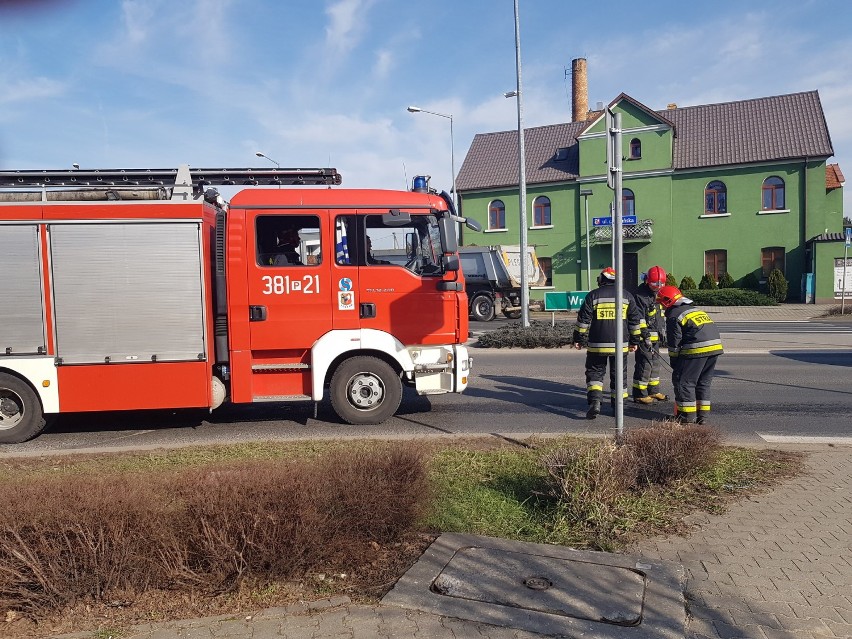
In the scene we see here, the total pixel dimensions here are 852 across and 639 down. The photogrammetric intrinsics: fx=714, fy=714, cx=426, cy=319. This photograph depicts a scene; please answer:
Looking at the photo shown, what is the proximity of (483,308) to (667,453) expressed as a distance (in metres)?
20.9

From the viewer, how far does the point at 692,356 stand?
762cm

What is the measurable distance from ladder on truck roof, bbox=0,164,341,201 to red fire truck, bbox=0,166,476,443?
2 centimetres

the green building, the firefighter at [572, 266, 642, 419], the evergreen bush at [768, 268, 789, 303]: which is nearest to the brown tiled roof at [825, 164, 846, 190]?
the green building

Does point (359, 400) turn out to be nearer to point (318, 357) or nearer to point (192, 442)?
point (318, 357)

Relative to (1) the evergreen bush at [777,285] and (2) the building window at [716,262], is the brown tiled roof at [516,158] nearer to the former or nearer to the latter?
(2) the building window at [716,262]

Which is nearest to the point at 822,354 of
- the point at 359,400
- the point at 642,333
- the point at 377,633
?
the point at 642,333

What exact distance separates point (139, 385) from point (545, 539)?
195 inches

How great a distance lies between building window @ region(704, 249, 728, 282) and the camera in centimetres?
3562

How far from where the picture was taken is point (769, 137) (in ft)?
113

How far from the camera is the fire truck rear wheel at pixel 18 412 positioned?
24.4 ft

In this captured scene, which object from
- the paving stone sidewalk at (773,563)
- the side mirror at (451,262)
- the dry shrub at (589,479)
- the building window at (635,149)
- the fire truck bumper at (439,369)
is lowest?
the paving stone sidewalk at (773,563)

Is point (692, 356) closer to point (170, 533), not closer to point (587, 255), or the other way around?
point (170, 533)


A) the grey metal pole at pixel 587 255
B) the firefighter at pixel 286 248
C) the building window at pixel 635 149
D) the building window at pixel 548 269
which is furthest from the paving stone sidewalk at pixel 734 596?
the building window at pixel 548 269

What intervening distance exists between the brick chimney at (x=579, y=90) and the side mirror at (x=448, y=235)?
39.0 m
